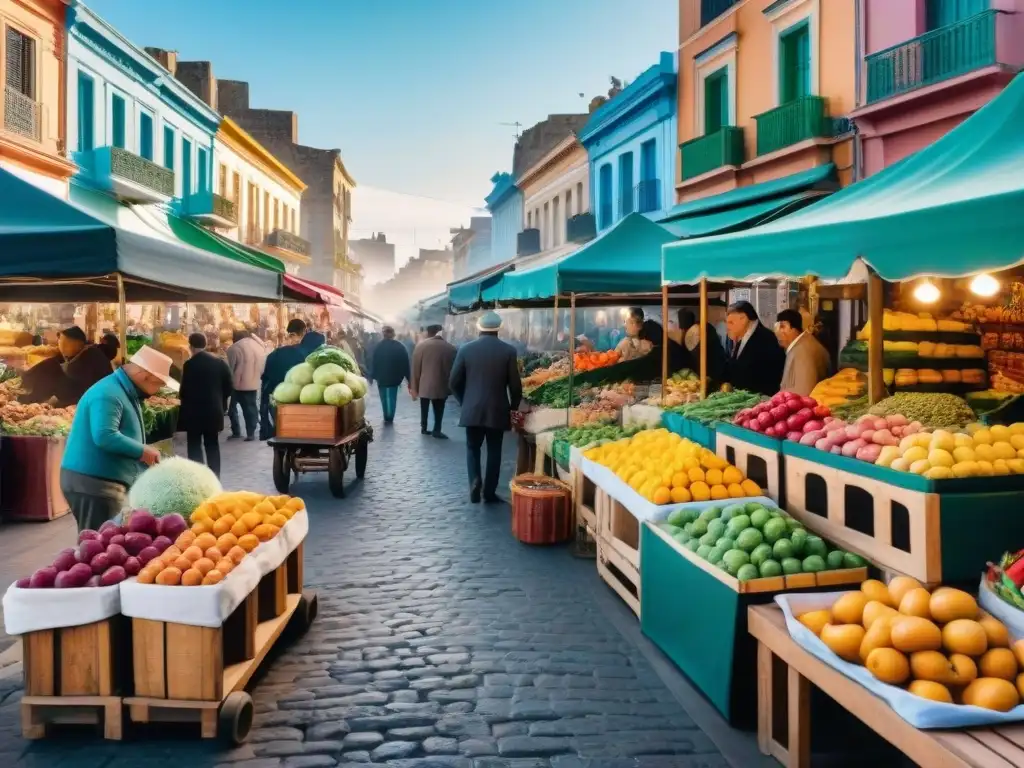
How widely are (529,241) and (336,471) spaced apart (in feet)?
96.7

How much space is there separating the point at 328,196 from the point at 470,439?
51975 mm

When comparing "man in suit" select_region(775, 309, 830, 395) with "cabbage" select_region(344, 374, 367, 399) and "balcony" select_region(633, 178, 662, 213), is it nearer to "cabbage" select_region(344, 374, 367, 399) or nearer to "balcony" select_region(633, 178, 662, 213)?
"cabbage" select_region(344, 374, 367, 399)

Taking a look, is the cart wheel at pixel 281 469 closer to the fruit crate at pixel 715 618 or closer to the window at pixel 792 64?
the fruit crate at pixel 715 618

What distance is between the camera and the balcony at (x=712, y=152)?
1836cm

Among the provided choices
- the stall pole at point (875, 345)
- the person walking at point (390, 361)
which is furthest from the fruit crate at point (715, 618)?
the person walking at point (390, 361)

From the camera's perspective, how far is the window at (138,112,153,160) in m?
25.7

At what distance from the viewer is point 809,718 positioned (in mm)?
3695

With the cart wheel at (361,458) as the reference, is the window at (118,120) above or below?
above

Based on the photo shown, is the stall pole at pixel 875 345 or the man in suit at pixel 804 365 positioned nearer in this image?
the stall pole at pixel 875 345

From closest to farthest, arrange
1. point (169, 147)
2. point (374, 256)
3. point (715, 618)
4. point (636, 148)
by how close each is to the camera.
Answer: point (715, 618), point (636, 148), point (169, 147), point (374, 256)

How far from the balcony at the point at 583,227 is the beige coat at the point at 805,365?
21.0 meters

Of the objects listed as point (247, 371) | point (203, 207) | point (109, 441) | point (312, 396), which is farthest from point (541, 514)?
point (203, 207)

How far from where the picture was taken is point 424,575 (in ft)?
22.7

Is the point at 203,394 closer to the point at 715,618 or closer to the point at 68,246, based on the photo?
the point at 68,246
